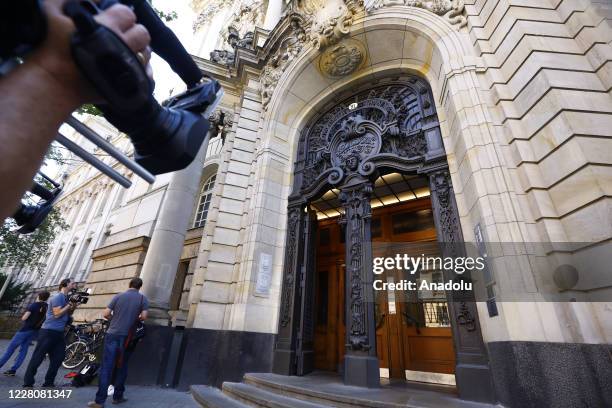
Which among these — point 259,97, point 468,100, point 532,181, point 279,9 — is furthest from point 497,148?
point 279,9

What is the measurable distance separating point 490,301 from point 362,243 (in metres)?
2.61

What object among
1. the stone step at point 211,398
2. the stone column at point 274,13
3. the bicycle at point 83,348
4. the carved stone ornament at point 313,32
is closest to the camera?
the stone step at point 211,398

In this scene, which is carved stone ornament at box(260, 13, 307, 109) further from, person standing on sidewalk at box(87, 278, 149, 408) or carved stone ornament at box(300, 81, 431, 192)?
person standing on sidewalk at box(87, 278, 149, 408)

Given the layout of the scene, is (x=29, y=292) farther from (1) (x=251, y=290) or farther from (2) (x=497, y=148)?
(2) (x=497, y=148)

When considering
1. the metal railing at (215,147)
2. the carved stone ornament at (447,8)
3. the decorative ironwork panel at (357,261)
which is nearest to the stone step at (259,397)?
the decorative ironwork panel at (357,261)

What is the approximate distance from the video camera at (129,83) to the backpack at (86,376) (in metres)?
6.55

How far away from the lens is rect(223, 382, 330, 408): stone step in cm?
403

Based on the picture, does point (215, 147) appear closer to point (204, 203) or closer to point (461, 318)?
point (204, 203)

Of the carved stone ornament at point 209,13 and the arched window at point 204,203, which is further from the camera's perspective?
the carved stone ornament at point 209,13

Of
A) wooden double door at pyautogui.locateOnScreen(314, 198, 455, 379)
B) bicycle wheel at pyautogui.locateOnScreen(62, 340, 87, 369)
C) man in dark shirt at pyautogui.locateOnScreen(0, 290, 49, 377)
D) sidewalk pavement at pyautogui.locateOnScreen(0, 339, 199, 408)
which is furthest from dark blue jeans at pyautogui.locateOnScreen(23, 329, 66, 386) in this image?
wooden double door at pyautogui.locateOnScreen(314, 198, 455, 379)

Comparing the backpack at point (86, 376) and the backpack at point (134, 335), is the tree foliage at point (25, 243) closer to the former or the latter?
the backpack at point (86, 376)

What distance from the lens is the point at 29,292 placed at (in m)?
25.1

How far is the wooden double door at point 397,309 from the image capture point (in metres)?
6.71

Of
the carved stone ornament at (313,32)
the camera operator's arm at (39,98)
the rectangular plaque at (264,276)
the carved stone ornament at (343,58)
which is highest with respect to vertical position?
the carved stone ornament at (313,32)
